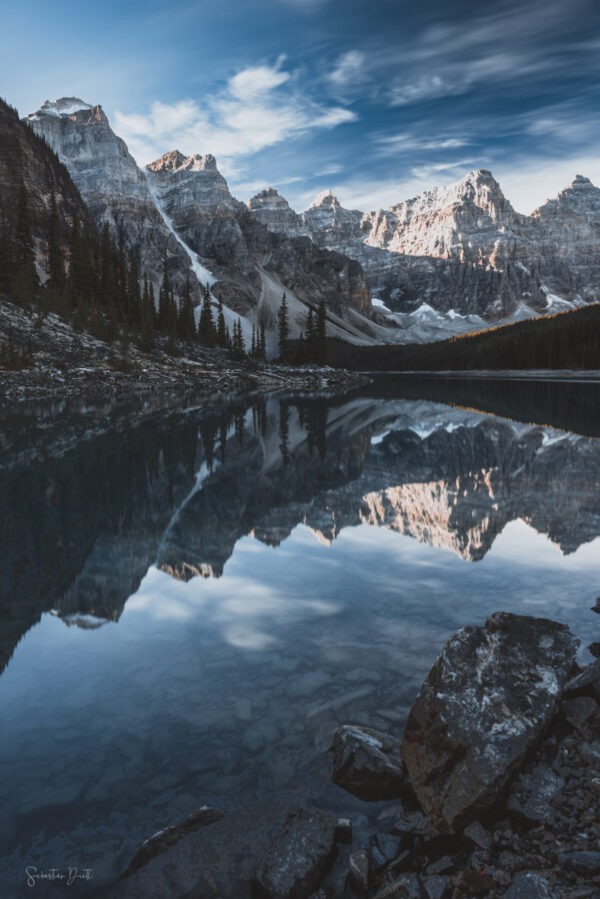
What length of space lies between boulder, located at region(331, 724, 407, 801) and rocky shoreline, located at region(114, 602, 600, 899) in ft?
0.04

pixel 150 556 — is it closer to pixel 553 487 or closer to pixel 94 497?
pixel 94 497

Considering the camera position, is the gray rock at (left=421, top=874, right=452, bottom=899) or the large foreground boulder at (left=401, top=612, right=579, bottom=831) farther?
the large foreground boulder at (left=401, top=612, right=579, bottom=831)

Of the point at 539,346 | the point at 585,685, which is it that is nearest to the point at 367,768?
the point at 585,685

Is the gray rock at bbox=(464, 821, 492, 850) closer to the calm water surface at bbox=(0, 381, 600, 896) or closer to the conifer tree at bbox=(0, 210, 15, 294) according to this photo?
the calm water surface at bbox=(0, 381, 600, 896)

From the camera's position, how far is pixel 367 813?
5086mm

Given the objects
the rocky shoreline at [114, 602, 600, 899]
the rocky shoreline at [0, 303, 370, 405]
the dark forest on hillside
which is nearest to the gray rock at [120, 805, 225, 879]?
the rocky shoreline at [114, 602, 600, 899]

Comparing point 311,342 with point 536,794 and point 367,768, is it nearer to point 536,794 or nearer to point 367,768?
point 367,768

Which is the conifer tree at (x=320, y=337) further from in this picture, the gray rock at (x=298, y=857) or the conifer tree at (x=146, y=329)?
the gray rock at (x=298, y=857)

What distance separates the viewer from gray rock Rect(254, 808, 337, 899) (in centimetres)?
420

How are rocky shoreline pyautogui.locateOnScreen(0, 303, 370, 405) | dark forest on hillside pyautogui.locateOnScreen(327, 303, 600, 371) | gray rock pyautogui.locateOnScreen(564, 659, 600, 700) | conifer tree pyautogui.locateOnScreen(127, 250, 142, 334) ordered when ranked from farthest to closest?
dark forest on hillside pyautogui.locateOnScreen(327, 303, 600, 371), conifer tree pyautogui.locateOnScreen(127, 250, 142, 334), rocky shoreline pyautogui.locateOnScreen(0, 303, 370, 405), gray rock pyautogui.locateOnScreen(564, 659, 600, 700)

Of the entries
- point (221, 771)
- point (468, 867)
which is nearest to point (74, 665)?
point (221, 771)

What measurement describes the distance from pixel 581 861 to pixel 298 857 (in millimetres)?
2154

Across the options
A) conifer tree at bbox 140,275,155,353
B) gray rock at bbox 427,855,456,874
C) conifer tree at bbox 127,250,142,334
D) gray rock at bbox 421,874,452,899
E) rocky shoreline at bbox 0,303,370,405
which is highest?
conifer tree at bbox 127,250,142,334

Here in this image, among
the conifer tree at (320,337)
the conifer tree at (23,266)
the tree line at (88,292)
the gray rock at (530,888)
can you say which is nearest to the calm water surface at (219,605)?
the gray rock at (530,888)
